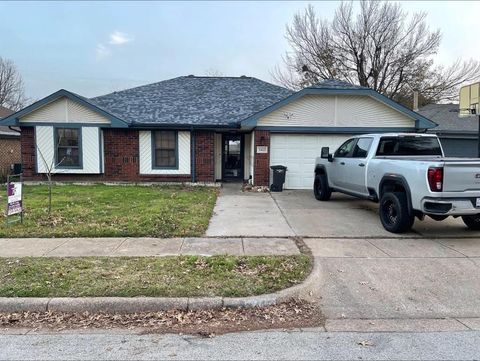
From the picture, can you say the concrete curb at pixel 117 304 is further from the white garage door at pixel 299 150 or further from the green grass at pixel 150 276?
the white garage door at pixel 299 150

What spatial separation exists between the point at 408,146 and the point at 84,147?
1203cm

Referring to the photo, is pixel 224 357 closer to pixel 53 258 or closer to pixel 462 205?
pixel 53 258

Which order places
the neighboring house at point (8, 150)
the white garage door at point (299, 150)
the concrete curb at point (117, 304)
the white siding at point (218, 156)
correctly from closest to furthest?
the concrete curb at point (117, 304), the white garage door at point (299, 150), the white siding at point (218, 156), the neighboring house at point (8, 150)

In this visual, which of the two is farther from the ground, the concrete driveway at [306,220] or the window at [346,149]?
the window at [346,149]

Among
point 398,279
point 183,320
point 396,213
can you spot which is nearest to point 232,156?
point 396,213

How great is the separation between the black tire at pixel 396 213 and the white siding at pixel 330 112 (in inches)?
277

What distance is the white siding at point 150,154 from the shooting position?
15.8 metres

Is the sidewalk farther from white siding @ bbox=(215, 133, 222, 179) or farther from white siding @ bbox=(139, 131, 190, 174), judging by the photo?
white siding @ bbox=(215, 133, 222, 179)

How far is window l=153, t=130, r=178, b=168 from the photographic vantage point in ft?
52.3

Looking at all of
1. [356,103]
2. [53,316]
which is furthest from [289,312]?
[356,103]

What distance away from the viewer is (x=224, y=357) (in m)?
3.41

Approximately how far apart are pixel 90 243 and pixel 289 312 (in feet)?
13.4

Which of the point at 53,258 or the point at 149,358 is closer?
the point at 149,358

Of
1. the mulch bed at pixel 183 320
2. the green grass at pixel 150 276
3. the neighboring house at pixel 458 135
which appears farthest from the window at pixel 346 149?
the neighboring house at pixel 458 135
